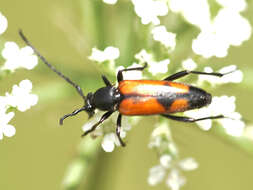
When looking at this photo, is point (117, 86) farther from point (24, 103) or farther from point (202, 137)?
point (202, 137)

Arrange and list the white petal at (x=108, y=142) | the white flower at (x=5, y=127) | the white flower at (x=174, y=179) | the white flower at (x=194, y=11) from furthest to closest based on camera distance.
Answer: the white flower at (x=174, y=179), the white flower at (x=194, y=11), the white petal at (x=108, y=142), the white flower at (x=5, y=127)

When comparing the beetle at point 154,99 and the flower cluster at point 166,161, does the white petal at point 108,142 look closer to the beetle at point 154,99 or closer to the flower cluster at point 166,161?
the beetle at point 154,99

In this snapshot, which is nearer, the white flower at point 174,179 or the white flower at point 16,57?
the white flower at point 16,57

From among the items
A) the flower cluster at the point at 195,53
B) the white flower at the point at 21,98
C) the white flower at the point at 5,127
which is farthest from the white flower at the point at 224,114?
the white flower at the point at 5,127

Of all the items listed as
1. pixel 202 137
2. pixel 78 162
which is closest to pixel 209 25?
pixel 78 162

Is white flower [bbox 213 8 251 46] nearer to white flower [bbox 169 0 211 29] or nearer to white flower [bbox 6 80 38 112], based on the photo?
white flower [bbox 169 0 211 29]

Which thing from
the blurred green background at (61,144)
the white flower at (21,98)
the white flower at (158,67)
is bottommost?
the blurred green background at (61,144)
